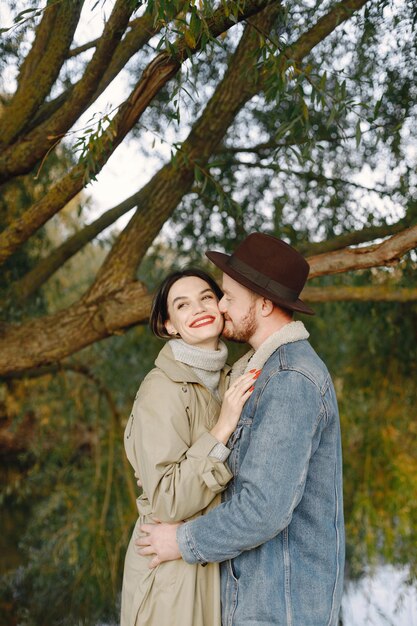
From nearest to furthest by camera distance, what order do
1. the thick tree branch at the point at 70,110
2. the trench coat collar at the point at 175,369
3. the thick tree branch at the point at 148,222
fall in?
the trench coat collar at the point at 175,369 → the thick tree branch at the point at 70,110 → the thick tree branch at the point at 148,222

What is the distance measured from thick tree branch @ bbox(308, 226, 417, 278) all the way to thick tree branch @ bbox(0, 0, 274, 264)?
0.95 m

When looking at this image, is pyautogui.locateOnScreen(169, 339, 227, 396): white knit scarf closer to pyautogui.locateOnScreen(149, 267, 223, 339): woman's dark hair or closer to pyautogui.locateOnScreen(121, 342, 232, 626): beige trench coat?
pyautogui.locateOnScreen(121, 342, 232, 626): beige trench coat

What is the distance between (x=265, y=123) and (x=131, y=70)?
848mm

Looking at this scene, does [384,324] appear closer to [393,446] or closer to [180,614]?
[393,446]

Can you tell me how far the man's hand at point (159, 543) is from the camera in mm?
2096

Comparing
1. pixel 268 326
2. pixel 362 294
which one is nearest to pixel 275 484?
pixel 268 326

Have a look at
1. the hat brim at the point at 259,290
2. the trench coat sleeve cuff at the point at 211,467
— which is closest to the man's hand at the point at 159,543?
the trench coat sleeve cuff at the point at 211,467

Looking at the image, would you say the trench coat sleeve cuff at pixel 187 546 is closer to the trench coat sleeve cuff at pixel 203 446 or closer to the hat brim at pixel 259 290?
the trench coat sleeve cuff at pixel 203 446

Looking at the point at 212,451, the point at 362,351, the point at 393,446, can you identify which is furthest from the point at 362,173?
the point at 212,451

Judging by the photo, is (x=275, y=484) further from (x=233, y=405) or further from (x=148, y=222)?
(x=148, y=222)

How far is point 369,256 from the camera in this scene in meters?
2.93

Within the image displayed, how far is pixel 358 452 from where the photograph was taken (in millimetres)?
5371

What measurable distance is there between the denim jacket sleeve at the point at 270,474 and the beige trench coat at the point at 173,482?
9 centimetres

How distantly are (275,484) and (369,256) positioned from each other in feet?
4.27
